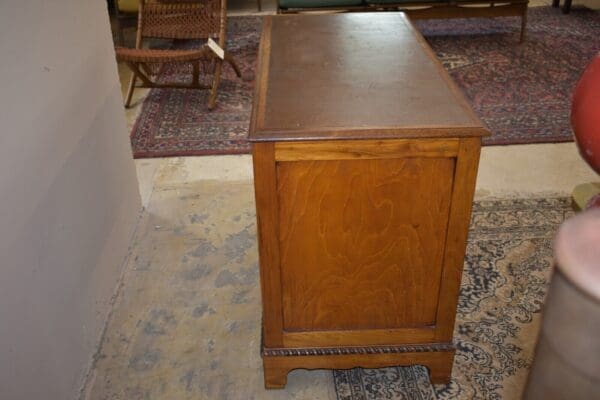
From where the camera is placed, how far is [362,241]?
1.57 meters

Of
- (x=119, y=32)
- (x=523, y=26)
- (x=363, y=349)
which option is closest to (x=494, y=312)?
(x=363, y=349)

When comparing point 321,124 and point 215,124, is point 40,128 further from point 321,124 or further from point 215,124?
point 215,124

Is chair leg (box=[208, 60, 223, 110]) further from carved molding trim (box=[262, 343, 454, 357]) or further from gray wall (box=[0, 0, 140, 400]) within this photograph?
carved molding trim (box=[262, 343, 454, 357])

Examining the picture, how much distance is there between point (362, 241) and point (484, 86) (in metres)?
2.74

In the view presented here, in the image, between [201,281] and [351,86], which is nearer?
[351,86]

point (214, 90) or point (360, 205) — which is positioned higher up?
point (360, 205)

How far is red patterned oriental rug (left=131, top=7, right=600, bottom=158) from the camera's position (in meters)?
3.34

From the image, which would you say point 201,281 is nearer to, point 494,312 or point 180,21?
point 494,312

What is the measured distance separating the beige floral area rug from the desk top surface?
1.91 feet

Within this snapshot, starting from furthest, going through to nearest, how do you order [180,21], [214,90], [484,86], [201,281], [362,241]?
1. [180,21]
2. [484,86]
3. [214,90]
4. [201,281]
5. [362,241]

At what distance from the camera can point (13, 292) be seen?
1.39m

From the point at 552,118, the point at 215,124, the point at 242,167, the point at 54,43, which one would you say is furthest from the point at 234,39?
the point at 54,43

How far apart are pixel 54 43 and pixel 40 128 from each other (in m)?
0.28

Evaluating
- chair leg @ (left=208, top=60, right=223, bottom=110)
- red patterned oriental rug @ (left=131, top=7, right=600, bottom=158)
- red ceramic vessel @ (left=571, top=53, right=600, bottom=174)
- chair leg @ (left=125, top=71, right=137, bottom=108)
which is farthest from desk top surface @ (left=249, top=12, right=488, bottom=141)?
chair leg @ (left=125, top=71, right=137, bottom=108)
